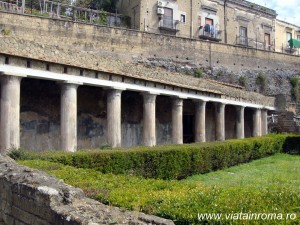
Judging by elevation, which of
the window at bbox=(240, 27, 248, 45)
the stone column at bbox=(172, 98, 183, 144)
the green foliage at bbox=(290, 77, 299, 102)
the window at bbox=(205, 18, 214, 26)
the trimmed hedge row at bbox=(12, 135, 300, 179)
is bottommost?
the trimmed hedge row at bbox=(12, 135, 300, 179)

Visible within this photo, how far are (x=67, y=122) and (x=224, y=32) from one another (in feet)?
87.3

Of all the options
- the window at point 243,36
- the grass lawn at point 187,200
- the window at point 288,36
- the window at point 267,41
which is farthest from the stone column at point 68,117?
the window at point 288,36

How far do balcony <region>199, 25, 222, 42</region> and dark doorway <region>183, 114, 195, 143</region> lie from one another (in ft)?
43.4

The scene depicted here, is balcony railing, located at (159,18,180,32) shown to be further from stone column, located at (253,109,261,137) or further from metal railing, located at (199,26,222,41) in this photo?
stone column, located at (253,109,261,137)

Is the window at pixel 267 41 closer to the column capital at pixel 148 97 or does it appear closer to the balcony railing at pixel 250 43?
the balcony railing at pixel 250 43

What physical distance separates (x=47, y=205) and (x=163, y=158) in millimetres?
8205

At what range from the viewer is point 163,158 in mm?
12438

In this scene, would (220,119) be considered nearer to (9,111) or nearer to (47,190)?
(9,111)

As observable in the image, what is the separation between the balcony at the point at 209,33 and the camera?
116 ft

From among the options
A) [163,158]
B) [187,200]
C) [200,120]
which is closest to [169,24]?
[200,120]

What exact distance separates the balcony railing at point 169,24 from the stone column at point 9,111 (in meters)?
20.4

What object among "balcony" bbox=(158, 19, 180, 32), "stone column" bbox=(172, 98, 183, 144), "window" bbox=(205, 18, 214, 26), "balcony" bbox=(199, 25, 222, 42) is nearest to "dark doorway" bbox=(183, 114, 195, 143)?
"stone column" bbox=(172, 98, 183, 144)

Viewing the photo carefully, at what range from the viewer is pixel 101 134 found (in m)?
19.0

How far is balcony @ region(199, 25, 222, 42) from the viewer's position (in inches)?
1390
